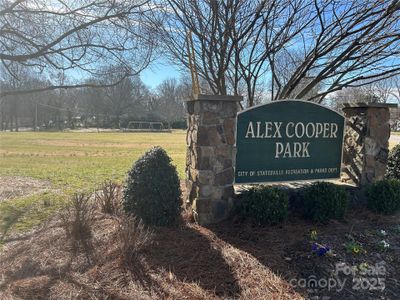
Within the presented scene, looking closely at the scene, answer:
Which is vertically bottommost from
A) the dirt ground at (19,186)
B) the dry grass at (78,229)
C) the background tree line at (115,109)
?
the dirt ground at (19,186)

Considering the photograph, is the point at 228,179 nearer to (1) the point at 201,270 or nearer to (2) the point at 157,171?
(2) the point at 157,171

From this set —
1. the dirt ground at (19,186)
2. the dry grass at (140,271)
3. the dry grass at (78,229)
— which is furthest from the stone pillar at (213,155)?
the dirt ground at (19,186)

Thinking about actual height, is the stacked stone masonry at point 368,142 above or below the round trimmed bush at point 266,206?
above

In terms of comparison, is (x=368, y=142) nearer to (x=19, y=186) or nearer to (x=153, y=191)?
(x=153, y=191)

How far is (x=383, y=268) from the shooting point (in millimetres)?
3104

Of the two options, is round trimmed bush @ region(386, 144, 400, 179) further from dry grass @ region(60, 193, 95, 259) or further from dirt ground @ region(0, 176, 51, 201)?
dirt ground @ region(0, 176, 51, 201)

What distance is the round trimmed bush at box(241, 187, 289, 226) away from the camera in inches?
150

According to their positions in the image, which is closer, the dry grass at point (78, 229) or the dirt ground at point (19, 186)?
the dry grass at point (78, 229)

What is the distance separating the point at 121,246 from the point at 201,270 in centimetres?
80

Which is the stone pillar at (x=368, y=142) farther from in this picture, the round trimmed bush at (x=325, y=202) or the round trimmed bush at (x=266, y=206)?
the round trimmed bush at (x=266, y=206)

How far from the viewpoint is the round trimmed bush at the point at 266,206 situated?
150 inches

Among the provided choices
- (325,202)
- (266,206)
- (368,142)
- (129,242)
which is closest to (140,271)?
(129,242)

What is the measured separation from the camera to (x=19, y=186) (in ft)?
23.4

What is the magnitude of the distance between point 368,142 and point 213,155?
99.0 inches
